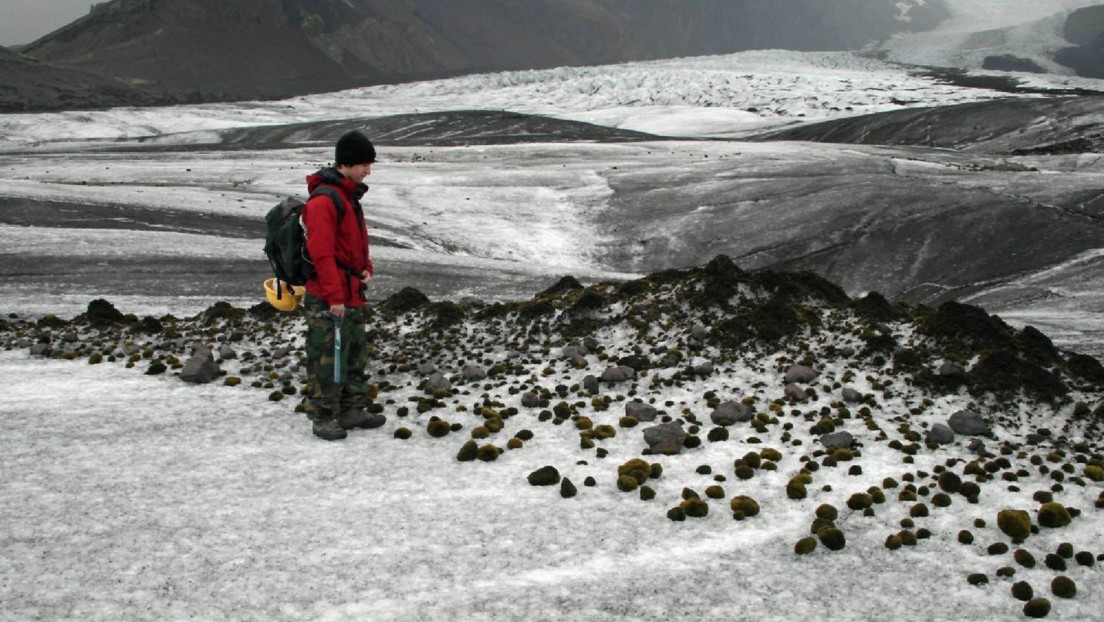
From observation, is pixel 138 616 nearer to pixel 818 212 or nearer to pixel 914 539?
pixel 914 539

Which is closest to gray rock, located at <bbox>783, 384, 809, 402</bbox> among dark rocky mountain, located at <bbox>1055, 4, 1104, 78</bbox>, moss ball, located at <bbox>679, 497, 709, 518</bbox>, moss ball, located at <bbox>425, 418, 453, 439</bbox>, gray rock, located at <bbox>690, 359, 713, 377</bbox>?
gray rock, located at <bbox>690, 359, 713, 377</bbox>

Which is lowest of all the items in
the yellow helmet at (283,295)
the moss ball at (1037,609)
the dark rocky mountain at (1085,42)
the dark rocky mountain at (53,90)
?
the moss ball at (1037,609)

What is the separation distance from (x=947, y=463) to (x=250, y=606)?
14.2 ft

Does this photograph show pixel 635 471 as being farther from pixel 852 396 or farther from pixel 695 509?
pixel 852 396

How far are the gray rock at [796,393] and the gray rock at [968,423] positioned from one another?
106cm

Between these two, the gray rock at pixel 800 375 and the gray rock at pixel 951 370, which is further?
the gray rock at pixel 800 375

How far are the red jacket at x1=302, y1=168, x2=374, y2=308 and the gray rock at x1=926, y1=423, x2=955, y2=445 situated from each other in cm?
419

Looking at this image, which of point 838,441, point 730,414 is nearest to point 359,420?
point 730,414

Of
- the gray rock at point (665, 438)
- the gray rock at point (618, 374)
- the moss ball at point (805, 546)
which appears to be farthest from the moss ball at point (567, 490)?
the gray rock at point (618, 374)

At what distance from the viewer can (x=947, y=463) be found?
5.50m

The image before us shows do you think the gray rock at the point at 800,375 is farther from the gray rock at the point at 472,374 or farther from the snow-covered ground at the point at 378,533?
the gray rock at the point at 472,374

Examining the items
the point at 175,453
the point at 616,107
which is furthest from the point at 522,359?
the point at 616,107

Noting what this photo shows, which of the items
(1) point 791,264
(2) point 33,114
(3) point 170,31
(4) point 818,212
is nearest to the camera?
(1) point 791,264

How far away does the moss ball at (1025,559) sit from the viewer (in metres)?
4.38
